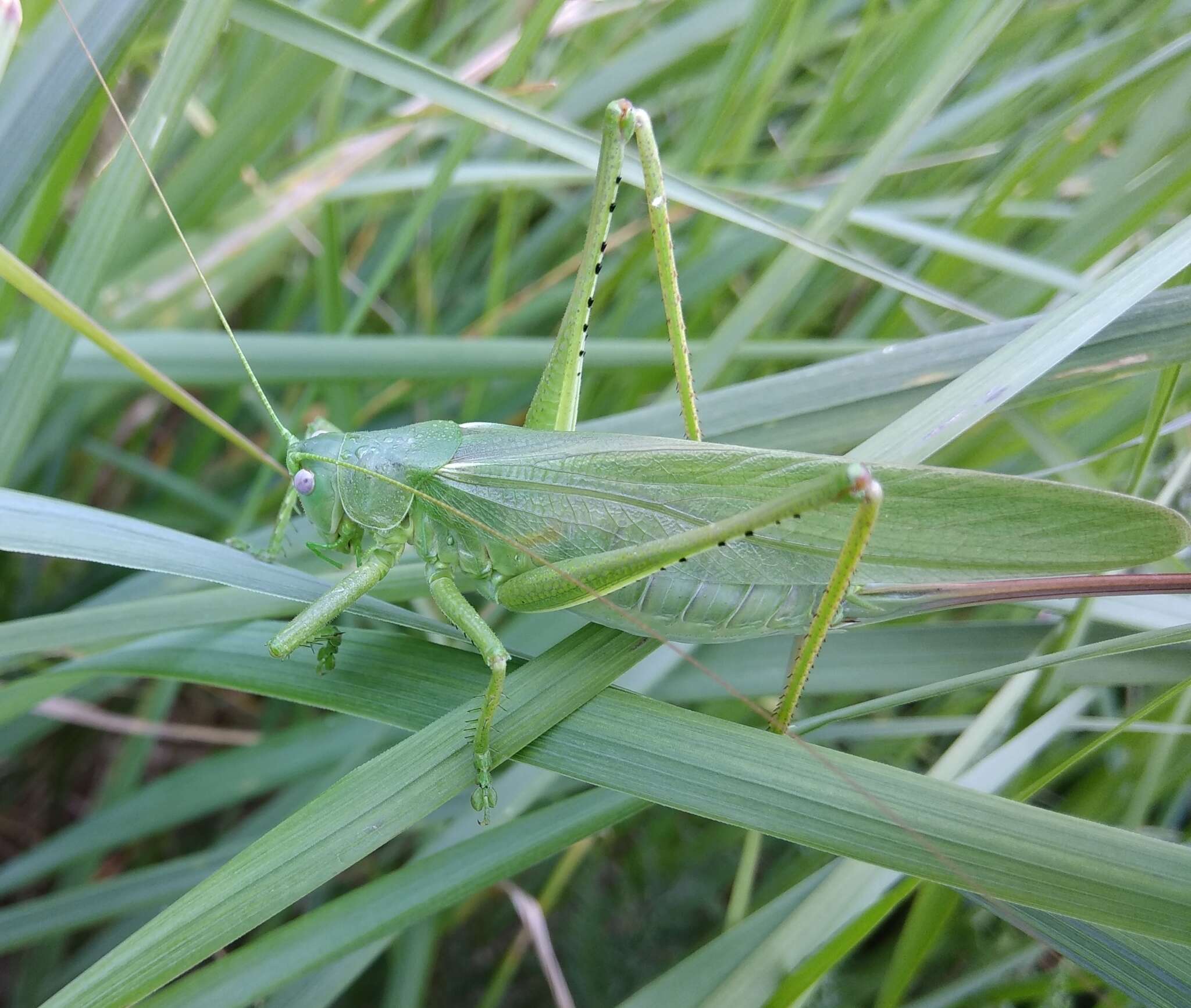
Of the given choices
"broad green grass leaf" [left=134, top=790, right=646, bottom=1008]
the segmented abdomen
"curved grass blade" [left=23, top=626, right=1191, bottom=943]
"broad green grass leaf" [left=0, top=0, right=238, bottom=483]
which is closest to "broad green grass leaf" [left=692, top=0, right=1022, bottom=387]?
the segmented abdomen

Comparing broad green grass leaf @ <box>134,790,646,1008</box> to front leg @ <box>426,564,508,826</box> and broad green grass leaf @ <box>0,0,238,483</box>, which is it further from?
broad green grass leaf @ <box>0,0,238,483</box>

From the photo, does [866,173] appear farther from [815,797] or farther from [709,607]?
[815,797]

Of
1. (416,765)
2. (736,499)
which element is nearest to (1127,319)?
(736,499)

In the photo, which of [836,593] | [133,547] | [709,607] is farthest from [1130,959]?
[133,547]

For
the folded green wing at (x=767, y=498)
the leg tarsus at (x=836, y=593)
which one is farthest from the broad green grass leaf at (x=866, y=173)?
the leg tarsus at (x=836, y=593)

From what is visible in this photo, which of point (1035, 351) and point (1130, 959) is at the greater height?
point (1035, 351)

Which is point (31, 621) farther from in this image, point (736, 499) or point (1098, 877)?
point (1098, 877)

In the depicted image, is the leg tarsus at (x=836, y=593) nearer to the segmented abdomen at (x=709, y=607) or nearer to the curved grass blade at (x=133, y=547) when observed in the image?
the segmented abdomen at (x=709, y=607)
